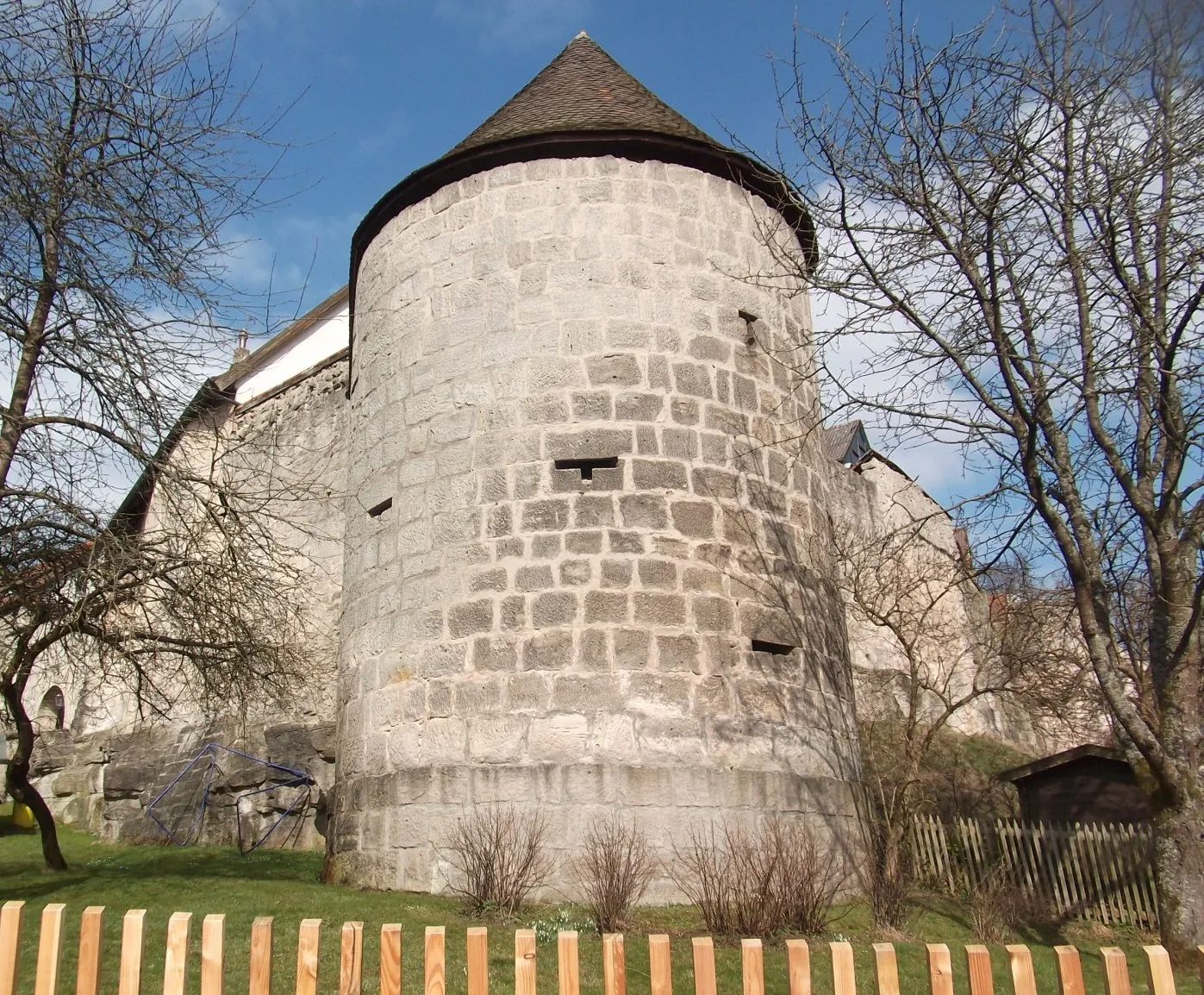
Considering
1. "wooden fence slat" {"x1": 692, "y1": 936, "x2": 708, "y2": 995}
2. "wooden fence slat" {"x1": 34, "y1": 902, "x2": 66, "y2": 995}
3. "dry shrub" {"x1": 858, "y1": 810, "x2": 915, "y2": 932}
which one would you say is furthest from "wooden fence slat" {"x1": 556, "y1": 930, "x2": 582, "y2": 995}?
"dry shrub" {"x1": 858, "y1": 810, "x2": 915, "y2": 932}

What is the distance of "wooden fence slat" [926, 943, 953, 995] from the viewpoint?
3026 mm

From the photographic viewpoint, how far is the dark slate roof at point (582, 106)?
8.62m

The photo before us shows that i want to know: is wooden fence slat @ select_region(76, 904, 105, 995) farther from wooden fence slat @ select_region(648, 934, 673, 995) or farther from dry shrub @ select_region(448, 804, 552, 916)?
dry shrub @ select_region(448, 804, 552, 916)

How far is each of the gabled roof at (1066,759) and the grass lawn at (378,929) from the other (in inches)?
91.4

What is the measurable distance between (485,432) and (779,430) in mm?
2366

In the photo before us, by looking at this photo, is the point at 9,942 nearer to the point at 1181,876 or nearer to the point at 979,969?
the point at 979,969

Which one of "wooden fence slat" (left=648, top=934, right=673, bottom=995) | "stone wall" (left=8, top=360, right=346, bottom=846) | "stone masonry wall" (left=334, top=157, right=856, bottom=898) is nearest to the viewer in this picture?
"wooden fence slat" (left=648, top=934, right=673, bottom=995)

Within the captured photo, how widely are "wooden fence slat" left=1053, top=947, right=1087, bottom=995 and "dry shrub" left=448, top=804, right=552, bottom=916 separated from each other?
3.91m

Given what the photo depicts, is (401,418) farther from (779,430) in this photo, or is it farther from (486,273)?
(779,430)

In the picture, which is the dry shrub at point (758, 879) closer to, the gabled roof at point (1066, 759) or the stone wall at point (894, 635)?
the gabled roof at point (1066, 759)

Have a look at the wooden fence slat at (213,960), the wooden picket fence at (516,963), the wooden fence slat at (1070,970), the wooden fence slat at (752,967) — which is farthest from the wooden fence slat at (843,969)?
the wooden fence slat at (213,960)

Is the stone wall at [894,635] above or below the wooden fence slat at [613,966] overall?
above

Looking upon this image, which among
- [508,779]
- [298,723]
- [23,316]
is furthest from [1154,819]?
[298,723]

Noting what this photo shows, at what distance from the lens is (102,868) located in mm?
9680
